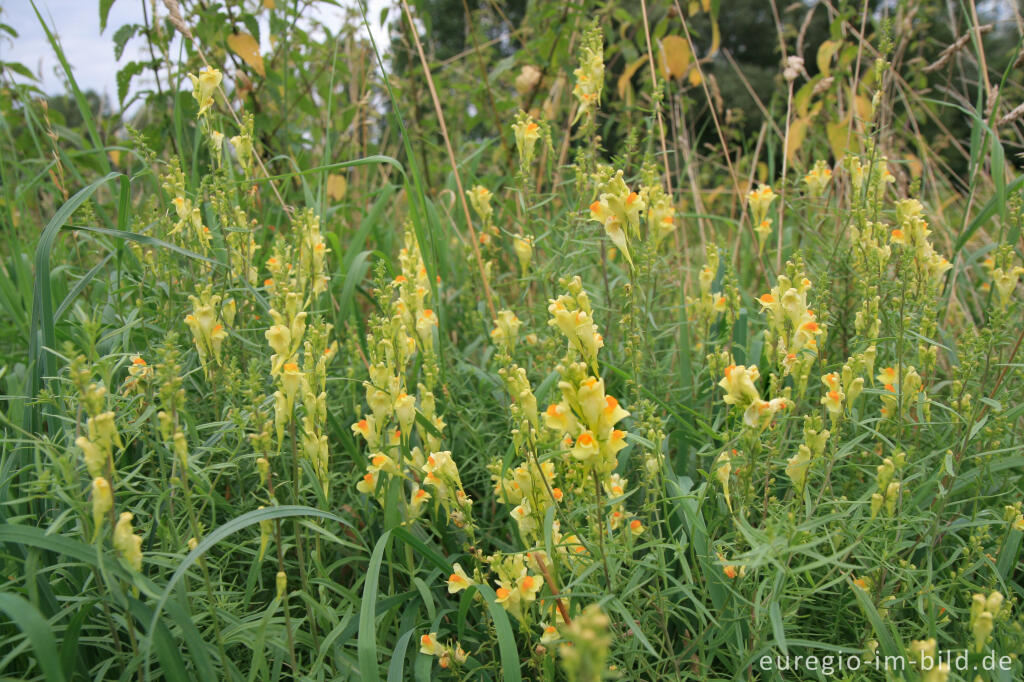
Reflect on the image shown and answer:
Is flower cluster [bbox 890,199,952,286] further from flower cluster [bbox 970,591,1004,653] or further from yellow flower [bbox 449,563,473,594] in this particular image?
yellow flower [bbox 449,563,473,594]

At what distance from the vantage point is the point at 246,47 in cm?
317

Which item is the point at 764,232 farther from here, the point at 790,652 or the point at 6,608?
the point at 6,608

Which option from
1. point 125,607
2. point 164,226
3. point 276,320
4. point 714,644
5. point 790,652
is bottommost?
point 790,652

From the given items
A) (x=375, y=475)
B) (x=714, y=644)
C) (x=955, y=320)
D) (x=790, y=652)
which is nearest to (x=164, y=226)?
(x=375, y=475)

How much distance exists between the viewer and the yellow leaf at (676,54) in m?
3.50

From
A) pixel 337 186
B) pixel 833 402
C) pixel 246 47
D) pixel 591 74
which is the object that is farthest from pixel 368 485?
pixel 246 47

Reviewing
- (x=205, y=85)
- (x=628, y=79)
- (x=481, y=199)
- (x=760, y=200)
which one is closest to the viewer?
(x=205, y=85)

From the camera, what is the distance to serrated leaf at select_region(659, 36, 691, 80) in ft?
11.5

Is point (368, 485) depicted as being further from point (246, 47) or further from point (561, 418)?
point (246, 47)

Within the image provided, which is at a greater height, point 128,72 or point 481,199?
point 128,72

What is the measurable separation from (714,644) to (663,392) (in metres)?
0.97

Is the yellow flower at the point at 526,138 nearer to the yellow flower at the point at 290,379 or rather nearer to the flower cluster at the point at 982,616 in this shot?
the yellow flower at the point at 290,379

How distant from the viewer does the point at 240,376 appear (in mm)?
1855

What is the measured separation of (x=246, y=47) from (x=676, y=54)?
2.03m
